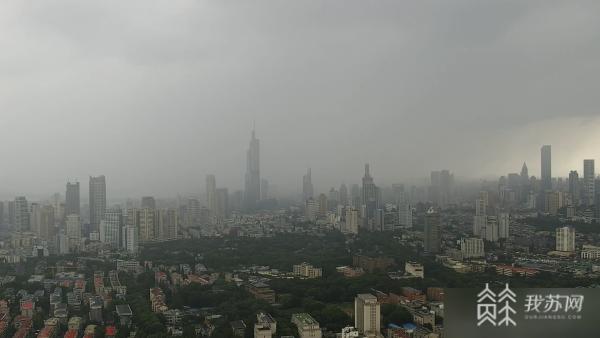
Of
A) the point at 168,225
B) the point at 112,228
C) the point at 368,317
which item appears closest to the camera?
the point at 368,317

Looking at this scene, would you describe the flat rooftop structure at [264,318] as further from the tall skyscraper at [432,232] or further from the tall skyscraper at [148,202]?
the tall skyscraper at [148,202]

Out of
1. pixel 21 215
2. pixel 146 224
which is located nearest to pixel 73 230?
pixel 21 215

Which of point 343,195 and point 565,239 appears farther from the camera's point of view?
point 343,195

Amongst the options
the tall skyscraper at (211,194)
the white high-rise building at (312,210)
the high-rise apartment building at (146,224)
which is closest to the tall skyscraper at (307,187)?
the white high-rise building at (312,210)

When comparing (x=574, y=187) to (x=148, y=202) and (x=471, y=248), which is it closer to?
(x=471, y=248)

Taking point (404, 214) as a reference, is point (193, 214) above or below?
below

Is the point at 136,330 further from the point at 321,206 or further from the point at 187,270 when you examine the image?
the point at 321,206
